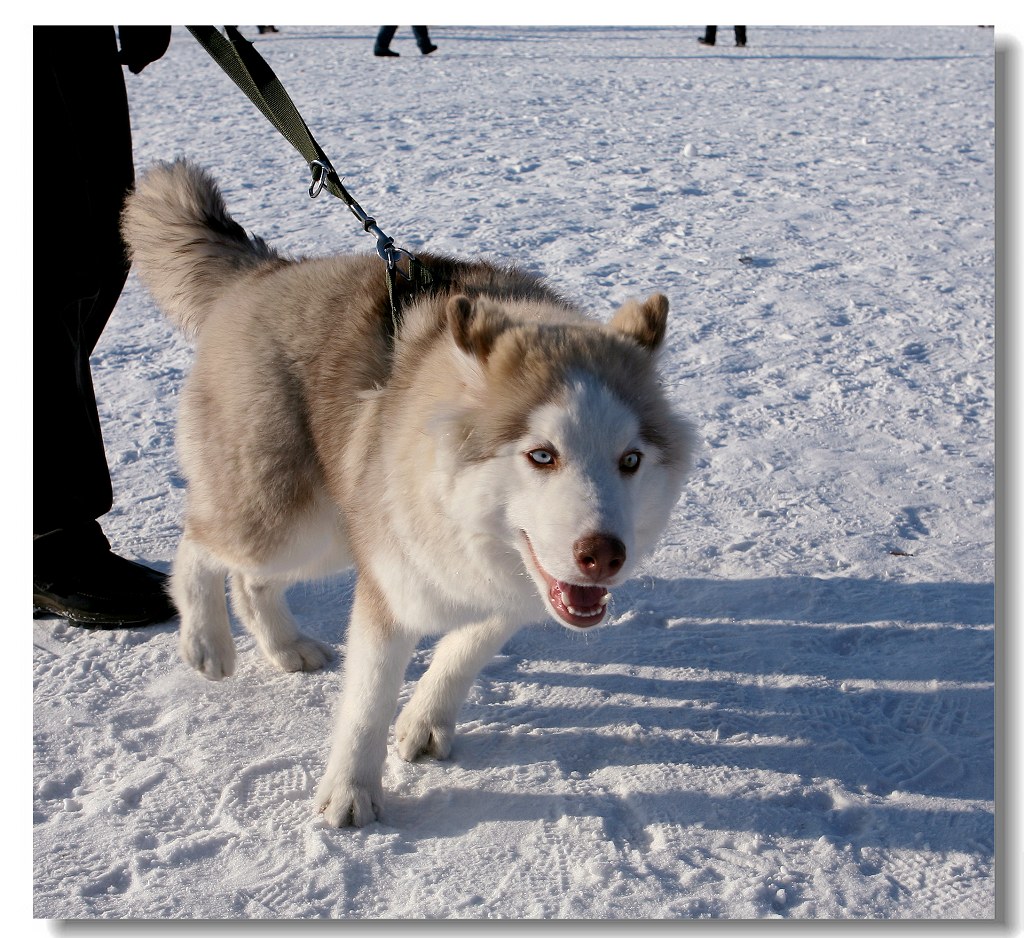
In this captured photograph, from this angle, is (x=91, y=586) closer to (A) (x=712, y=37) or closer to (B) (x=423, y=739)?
(B) (x=423, y=739)

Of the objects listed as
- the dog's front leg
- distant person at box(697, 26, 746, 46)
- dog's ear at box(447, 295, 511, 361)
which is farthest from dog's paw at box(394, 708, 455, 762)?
distant person at box(697, 26, 746, 46)

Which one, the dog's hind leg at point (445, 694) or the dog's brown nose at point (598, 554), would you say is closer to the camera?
the dog's brown nose at point (598, 554)

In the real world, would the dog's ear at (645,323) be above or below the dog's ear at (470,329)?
below

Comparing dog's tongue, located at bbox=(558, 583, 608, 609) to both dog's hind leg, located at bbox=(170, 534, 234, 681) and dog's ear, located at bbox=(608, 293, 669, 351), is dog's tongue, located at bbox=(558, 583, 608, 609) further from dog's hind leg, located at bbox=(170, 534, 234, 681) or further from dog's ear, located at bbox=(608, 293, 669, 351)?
dog's hind leg, located at bbox=(170, 534, 234, 681)

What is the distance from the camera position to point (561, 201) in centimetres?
787

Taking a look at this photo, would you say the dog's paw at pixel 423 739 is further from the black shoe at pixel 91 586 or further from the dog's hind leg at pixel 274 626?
the black shoe at pixel 91 586

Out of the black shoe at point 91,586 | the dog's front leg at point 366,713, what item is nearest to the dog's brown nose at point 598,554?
the dog's front leg at point 366,713

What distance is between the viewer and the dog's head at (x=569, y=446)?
2225 mm

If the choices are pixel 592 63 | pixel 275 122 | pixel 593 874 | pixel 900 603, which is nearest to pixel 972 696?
pixel 900 603

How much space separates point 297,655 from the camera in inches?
130

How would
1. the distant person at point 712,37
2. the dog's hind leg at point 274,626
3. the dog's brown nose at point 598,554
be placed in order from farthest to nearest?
the distant person at point 712,37
the dog's hind leg at point 274,626
the dog's brown nose at point 598,554

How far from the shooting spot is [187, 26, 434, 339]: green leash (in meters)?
2.96

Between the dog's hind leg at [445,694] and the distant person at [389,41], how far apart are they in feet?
42.4

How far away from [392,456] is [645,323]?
76 centimetres
